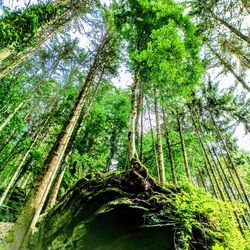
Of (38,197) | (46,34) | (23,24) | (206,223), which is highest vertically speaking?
(46,34)

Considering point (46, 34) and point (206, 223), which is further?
point (46, 34)

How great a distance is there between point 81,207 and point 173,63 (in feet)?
Answer: 20.1

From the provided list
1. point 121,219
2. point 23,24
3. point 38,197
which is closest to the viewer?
point 121,219

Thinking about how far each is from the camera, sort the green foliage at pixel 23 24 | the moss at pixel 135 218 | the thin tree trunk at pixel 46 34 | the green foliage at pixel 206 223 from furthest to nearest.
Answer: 1. the thin tree trunk at pixel 46 34
2. the green foliage at pixel 23 24
3. the moss at pixel 135 218
4. the green foliage at pixel 206 223

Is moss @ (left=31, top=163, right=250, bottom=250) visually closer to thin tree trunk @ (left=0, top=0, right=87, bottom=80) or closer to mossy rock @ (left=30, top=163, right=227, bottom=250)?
mossy rock @ (left=30, top=163, right=227, bottom=250)

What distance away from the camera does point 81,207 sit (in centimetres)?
488

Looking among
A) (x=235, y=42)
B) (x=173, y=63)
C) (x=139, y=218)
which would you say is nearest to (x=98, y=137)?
(x=173, y=63)

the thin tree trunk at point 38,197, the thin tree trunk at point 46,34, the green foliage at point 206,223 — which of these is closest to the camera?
→ the green foliage at point 206,223

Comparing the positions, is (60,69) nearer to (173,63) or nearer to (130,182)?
(173,63)

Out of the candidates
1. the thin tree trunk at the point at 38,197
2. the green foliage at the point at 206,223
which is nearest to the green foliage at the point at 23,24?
the thin tree trunk at the point at 38,197

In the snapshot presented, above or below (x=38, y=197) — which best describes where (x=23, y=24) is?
above

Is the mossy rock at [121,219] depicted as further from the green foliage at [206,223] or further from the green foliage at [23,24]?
the green foliage at [23,24]

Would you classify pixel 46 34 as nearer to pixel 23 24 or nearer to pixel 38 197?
pixel 23 24

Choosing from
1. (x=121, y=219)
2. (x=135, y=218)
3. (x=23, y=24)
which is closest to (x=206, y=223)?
(x=135, y=218)
